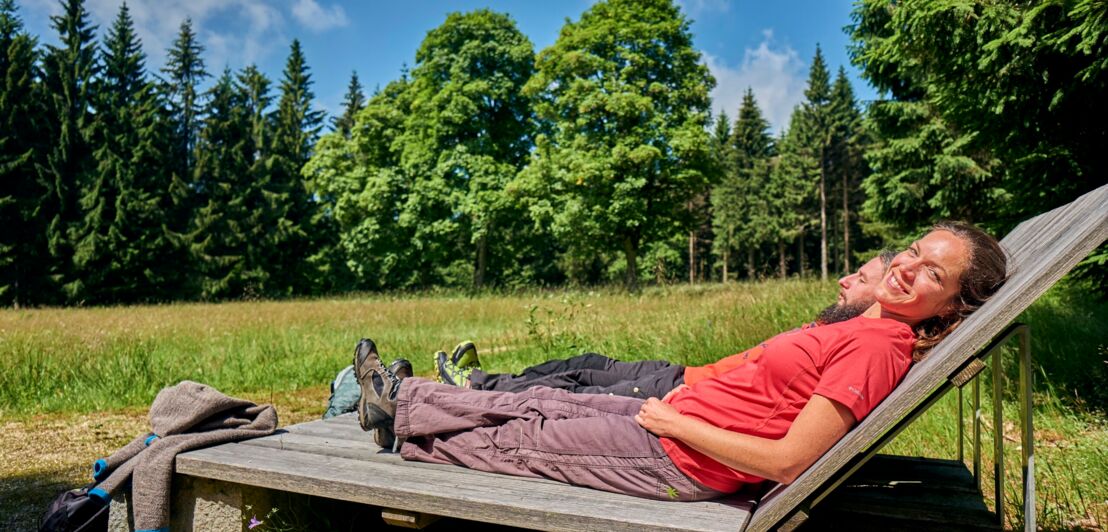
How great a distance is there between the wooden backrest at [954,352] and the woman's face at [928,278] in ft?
0.87

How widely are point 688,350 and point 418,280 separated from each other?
32730 millimetres

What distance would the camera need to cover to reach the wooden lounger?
1.83 meters

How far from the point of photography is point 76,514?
2814 millimetres

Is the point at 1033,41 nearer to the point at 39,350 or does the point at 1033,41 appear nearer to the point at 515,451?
the point at 515,451

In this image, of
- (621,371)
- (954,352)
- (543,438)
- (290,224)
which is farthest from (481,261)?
(954,352)

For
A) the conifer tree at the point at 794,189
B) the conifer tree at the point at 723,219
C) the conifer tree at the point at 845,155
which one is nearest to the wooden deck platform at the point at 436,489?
the conifer tree at the point at 723,219

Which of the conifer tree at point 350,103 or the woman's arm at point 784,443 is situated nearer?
the woman's arm at point 784,443

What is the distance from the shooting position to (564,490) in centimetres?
243

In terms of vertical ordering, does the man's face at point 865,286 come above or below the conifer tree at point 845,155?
below

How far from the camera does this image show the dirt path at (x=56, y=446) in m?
3.84

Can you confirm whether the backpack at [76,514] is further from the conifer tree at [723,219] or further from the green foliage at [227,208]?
the conifer tree at [723,219]

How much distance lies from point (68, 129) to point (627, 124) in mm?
25285

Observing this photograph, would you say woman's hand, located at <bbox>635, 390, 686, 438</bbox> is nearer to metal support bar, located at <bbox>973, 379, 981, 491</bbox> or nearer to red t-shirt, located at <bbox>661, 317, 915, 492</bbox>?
red t-shirt, located at <bbox>661, 317, 915, 492</bbox>

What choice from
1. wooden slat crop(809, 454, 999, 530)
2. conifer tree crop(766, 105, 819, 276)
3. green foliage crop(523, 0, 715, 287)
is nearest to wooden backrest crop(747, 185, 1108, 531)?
wooden slat crop(809, 454, 999, 530)
